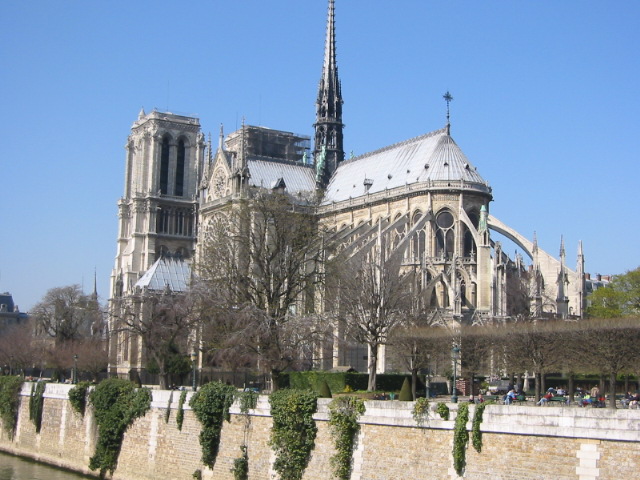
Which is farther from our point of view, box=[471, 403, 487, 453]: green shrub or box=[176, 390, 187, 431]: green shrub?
box=[176, 390, 187, 431]: green shrub

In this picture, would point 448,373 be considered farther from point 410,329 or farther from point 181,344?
point 181,344

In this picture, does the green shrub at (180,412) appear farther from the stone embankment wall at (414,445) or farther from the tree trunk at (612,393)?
the tree trunk at (612,393)

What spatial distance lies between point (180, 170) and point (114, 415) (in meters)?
66.3

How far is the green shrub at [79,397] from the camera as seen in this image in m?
41.3

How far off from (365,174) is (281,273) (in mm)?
39056

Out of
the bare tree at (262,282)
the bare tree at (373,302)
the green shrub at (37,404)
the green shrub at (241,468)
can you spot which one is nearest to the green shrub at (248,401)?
the green shrub at (241,468)

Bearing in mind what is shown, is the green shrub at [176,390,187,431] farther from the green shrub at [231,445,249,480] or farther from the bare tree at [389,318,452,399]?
the bare tree at [389,318,452,399]

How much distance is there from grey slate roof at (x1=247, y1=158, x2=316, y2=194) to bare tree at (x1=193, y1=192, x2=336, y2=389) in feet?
131

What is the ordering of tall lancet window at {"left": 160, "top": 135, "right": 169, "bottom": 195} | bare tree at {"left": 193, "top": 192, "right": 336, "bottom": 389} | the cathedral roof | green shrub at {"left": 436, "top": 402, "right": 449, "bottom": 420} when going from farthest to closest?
tall lancet window at {"left": 160, "top": 135, "right": 169, "bottom": 195}, the cathedral roof, bare tree at {"left": 193, "top": 192, "right": 336, "bottom": 389}, green shrub at {"left": 436, "top": 402, "right": 449, "bottom": 420}

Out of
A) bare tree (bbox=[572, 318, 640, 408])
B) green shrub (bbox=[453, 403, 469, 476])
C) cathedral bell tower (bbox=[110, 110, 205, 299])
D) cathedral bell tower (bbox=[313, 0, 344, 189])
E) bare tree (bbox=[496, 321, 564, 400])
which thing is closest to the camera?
green shrub (bbox=[453, 403, 469, 476])

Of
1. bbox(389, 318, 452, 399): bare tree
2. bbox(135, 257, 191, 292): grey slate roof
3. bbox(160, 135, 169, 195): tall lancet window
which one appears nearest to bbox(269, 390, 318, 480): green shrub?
bbox(389, 318, 452, 399): bare tree

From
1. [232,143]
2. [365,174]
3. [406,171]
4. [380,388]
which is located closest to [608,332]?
[380,388]

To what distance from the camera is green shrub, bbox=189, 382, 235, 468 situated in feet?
107

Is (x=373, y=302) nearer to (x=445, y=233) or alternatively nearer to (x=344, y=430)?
(x=344, y=430)
